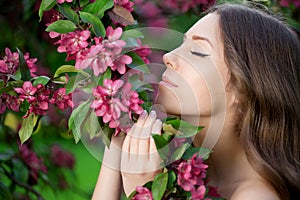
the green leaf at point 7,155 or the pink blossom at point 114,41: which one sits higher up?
the pink blossom at point 114,41

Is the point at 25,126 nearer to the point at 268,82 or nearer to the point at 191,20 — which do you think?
the point at 268,82

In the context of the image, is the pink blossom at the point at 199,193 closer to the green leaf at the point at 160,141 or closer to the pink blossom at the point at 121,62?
the green leaf at the point at 160,141

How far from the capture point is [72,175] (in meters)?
2.90

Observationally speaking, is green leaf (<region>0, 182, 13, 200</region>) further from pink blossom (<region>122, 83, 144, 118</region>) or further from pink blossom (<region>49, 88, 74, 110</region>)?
pink blossom (<region>122, 83, 144, 118</region>)

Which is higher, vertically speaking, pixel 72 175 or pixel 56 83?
pixel 56 83

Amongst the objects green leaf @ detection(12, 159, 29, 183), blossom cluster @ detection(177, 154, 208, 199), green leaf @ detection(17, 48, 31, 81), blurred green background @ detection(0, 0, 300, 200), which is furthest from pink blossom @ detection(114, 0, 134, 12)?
green leaf @ detection(12, 159, 29, 183)

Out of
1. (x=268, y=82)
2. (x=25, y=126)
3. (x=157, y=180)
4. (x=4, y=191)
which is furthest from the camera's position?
(x=4, y=191)

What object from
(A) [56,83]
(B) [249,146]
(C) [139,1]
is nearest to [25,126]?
(A) [56,83]

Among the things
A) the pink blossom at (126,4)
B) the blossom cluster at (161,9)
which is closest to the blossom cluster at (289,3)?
the blossom cluster at (161,9)

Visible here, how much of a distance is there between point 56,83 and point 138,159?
25cm

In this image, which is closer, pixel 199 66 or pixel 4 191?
pixel 199 66

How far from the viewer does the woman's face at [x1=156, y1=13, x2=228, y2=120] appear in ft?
5.29

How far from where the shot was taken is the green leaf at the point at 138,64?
4.77 feet

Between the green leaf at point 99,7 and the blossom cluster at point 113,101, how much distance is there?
6.5 inches
